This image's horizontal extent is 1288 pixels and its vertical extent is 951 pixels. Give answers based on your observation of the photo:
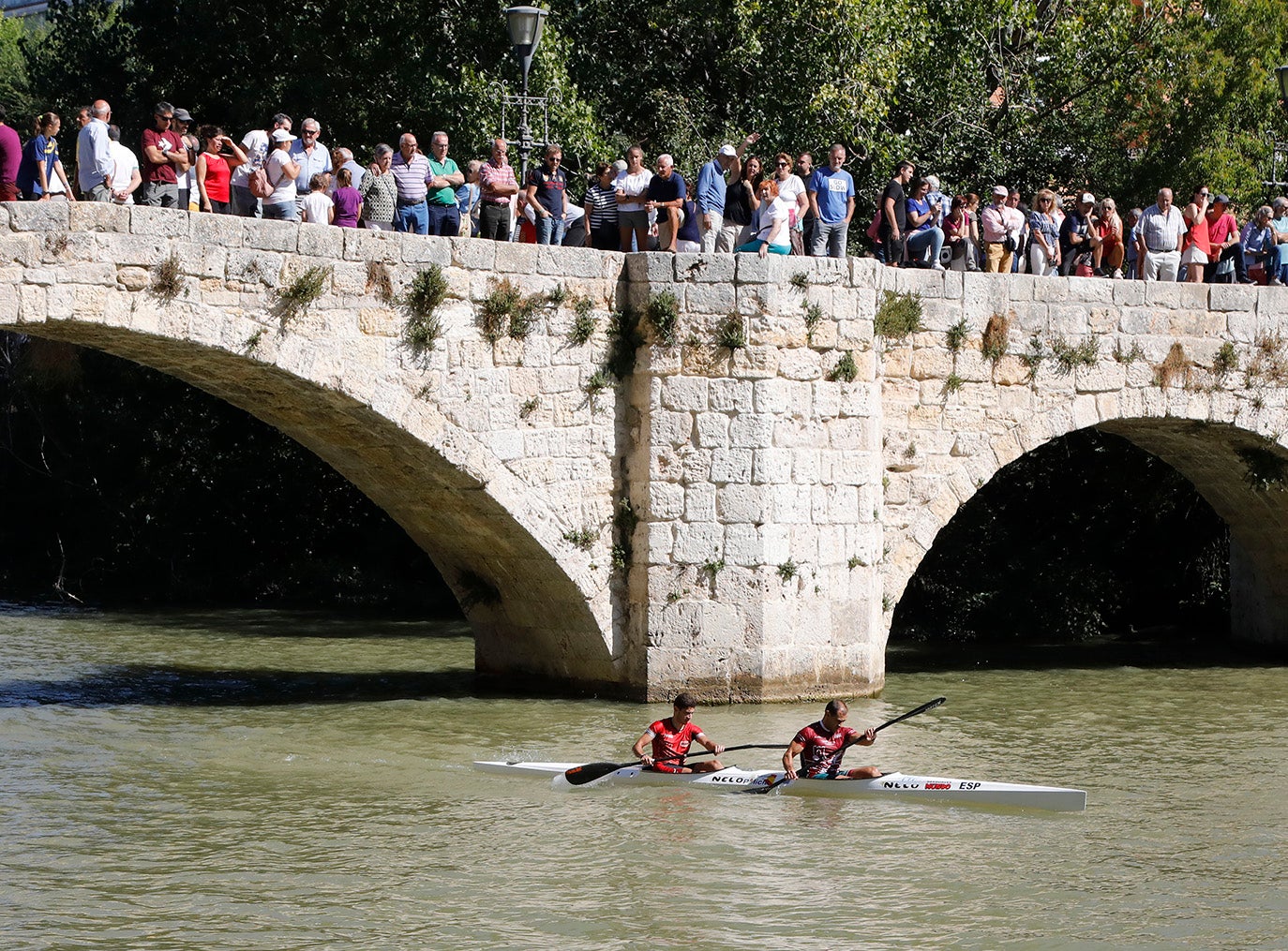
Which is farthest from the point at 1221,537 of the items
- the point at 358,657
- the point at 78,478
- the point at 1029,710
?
the point at 78,478

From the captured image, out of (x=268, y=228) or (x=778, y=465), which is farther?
(x=778, y=465)

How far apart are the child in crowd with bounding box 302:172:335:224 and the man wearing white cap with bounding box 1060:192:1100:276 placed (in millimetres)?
6642

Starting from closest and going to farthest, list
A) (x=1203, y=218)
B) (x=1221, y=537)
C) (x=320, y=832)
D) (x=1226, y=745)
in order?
(x=320, y=832) < (x=1226, y=745) < (x=1203, y=218) < (x=1221, y=537)

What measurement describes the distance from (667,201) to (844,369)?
6.01 feet

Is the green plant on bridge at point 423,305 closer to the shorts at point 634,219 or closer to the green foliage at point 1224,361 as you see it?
the shorts at point 634,219

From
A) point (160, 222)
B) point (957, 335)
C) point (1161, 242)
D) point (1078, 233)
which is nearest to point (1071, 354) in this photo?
point (957, 335)

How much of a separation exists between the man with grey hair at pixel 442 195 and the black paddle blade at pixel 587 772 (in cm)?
448

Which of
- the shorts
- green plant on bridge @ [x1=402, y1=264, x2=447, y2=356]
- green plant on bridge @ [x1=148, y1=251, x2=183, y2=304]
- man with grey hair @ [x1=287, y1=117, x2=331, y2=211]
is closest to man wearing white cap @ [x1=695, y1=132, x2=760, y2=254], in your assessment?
the shorts

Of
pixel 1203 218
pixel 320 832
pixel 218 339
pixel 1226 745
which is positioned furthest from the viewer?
pixel 1203 218

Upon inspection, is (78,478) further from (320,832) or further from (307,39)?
(320,832)

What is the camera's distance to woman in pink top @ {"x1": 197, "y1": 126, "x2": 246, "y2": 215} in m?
12.4

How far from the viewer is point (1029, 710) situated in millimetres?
14266

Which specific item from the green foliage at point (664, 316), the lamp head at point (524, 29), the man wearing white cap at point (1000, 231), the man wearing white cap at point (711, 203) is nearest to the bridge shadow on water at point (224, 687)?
the green foliage at point (664, 316)

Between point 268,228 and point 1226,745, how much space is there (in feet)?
23.8
